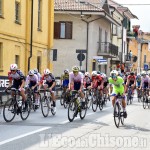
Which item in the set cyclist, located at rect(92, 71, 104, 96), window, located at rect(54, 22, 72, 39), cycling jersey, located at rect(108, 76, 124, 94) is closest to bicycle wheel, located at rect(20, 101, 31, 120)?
cycling jersey, located at rect(108, 76, 124, 94)

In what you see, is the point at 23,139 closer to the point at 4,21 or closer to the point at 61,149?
the point at 61,149

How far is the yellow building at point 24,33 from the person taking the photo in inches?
1035

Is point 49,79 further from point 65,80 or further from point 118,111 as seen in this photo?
point 65,80

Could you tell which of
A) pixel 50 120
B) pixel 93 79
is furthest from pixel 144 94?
pixel 50 120

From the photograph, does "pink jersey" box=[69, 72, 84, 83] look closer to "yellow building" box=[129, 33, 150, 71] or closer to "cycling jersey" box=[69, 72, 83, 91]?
"cycling jersey" box=[69, 72, 83, 91]

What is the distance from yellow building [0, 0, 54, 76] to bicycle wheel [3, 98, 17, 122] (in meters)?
11.1

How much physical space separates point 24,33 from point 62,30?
15672mm

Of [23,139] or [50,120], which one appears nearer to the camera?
[23,139]

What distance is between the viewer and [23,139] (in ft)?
36.6

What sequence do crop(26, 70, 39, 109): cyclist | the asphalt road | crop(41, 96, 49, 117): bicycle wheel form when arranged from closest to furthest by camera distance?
the asphalt road
crop(41, 96, 49, 117): bicycle wheel
crop(26, 70, 39, 109): cyclist

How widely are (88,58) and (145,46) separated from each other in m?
54.2

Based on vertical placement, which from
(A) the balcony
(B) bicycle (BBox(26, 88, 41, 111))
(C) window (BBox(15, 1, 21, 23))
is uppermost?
(C) window (BBox(15, 1, 21, 23))

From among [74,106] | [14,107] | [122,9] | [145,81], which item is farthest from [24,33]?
[122,9]

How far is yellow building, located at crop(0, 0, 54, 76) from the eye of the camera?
26.3 metres
